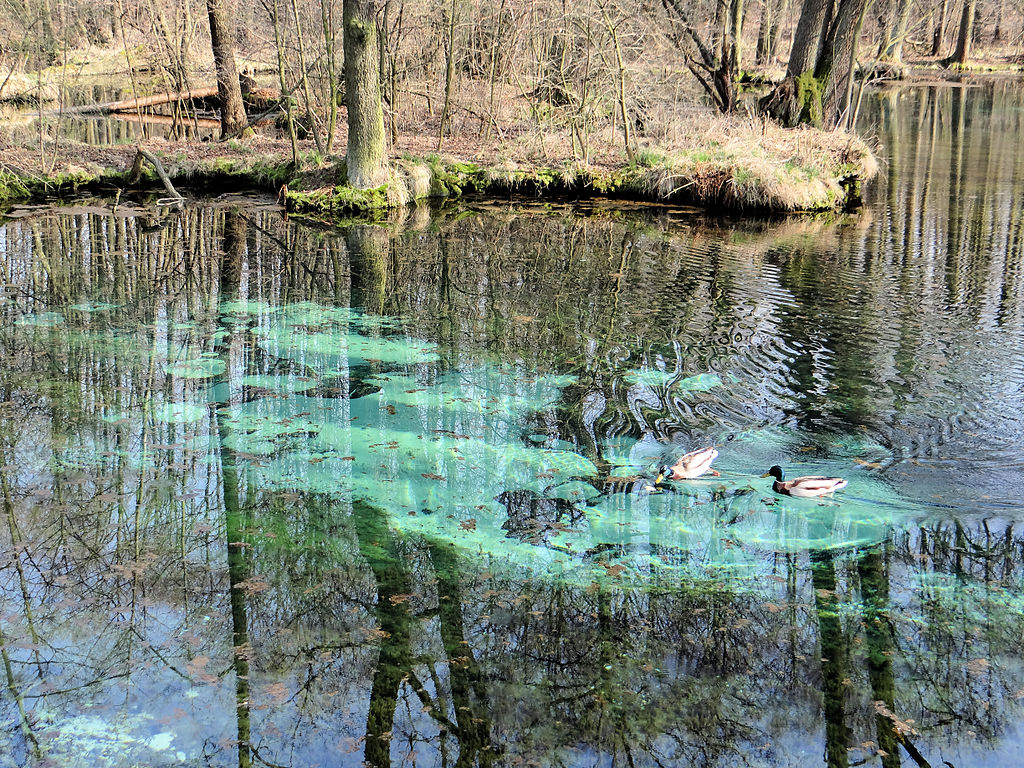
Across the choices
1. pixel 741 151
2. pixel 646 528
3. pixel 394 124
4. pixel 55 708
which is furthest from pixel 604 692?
pixel 394 124

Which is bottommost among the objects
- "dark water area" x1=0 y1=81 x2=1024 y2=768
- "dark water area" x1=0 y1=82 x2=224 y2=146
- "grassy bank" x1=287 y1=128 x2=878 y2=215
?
"dark water area" x1=0 y1=81 x2=1024 y2=768

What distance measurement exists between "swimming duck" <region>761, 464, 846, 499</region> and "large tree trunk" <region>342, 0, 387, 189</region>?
11.3 meters

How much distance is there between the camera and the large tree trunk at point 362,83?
15.1m

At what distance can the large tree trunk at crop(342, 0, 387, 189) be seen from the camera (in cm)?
1512

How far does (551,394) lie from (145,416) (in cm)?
321

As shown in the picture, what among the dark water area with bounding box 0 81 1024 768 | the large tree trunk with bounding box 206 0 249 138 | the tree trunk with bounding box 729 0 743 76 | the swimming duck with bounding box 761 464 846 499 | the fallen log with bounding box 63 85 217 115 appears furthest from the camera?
the tree trunk with bounding box 729 0 743 76

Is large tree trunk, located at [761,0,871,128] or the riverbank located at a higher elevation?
large tree trunk, located at [761,0,871,128]

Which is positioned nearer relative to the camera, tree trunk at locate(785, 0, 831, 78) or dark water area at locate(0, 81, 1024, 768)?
dark water area at locate(0, 81, 1024, 768)

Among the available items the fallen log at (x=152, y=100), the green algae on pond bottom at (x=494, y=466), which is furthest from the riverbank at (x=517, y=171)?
the green algae on pond bottom at (x=494, y=466)

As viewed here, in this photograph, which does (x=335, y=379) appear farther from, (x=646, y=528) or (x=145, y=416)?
(x=646, y=528)

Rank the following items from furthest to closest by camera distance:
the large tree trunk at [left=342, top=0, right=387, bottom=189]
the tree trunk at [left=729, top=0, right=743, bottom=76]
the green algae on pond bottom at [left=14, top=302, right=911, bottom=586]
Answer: the tree trunk at [left=729, top=0, right=743, bottom=76] < the large tree trunk at [left=342, top=0, right=387, bottom=189] < the green algae on pond bottom at [left=14, top=302, right=911, bottom=586]

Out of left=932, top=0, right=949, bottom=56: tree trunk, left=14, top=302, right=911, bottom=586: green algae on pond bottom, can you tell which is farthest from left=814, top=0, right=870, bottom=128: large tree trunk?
left=932, top=0, right=949, bottom=56: tree trunk

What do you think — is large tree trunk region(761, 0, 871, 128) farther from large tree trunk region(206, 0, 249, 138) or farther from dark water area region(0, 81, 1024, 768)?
large tree trunk region(206, 0, 249, 138)

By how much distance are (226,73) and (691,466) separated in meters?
16.5
